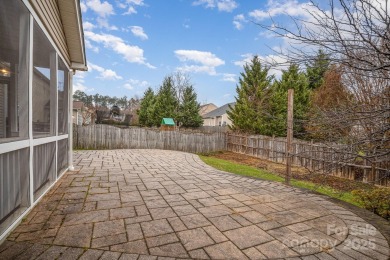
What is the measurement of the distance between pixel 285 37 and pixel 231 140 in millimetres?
12921

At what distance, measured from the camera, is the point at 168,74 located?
28.1 m

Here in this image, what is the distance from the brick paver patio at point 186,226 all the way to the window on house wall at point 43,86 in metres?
1.12

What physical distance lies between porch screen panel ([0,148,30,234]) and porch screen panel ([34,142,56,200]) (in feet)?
1.42

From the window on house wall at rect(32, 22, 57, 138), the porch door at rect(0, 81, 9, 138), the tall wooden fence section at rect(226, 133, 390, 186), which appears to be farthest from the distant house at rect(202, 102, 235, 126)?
the porch door at rect(0, 81, 9, 138)

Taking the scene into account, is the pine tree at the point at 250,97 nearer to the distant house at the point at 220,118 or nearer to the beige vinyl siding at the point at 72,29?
the distant house at the point at 220,118

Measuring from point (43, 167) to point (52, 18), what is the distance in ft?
8.15

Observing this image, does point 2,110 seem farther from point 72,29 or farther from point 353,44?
point 353,44

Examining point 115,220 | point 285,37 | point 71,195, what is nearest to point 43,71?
point 71,195

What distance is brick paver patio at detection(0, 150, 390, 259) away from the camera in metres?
1.96

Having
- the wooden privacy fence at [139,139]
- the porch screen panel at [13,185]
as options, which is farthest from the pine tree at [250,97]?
the porch screen panel at [13,185]

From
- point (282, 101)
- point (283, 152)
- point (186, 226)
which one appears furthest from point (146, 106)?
point (186, 226)

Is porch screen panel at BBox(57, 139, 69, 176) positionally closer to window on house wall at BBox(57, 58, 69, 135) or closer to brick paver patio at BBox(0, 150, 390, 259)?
window on house wall at BBox(57, 58, 69, 135)

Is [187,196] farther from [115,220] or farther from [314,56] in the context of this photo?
[314,56]

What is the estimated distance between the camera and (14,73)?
2477 millimetres
